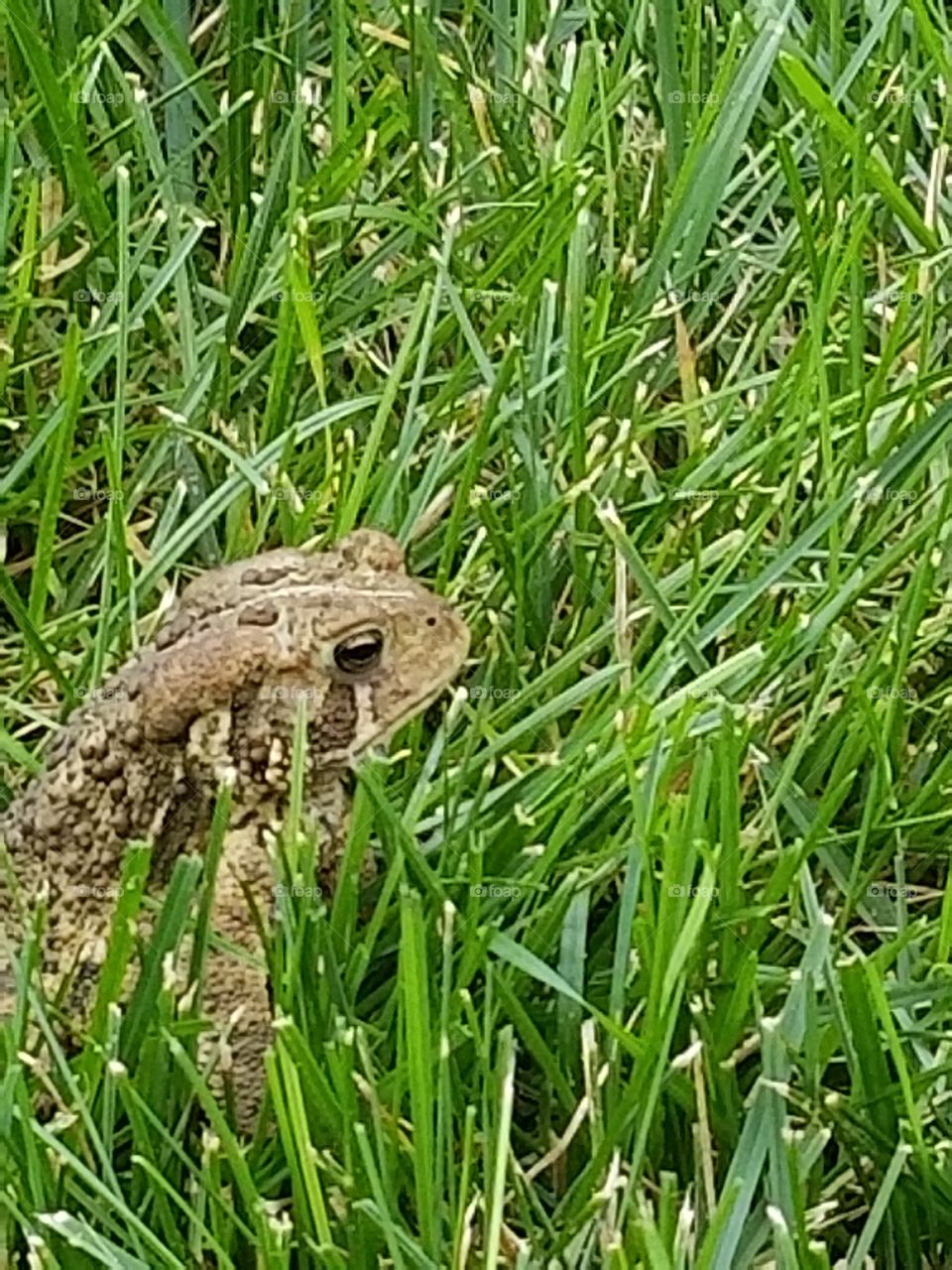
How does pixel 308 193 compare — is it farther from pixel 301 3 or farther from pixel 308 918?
pixel 308 918

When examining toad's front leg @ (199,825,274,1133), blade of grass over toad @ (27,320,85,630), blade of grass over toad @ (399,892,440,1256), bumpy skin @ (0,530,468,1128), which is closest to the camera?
blade of grass over toad @ (399,892,440,1256)

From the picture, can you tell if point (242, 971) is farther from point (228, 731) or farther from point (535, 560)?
point (535, 560)

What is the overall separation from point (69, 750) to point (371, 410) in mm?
815

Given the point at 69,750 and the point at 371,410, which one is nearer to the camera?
the point at 69,750

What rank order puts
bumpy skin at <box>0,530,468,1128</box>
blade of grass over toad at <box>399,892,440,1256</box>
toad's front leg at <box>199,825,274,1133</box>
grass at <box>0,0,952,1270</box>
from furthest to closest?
bumpy skin at <box>0,530,468,1128</box> → toad's front leg at <box>199,825,274,1133</box> → grass at <box>0,0,952,1270</box> → blade of grass over toad at <box>399,892,440,1256</box>

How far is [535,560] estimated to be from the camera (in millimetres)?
3016

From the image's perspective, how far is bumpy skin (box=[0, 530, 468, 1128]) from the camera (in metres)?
2.68

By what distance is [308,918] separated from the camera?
240cm

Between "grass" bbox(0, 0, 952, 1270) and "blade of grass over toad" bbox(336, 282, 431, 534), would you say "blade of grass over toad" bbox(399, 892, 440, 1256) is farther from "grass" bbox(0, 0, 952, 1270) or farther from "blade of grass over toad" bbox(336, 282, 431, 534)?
"blade of grass over toad" bbox(336, 282, 431, 534)

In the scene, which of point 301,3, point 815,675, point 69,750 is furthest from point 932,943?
point 301,3

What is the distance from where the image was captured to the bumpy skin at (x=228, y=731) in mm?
2680

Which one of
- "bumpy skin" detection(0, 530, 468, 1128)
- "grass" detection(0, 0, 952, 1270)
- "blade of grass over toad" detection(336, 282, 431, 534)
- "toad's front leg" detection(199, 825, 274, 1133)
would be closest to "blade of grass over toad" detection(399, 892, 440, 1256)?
"grass" detection(0, 0, 952, 1270)

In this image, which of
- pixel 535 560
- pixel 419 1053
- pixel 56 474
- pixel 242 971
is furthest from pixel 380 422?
pixel 419 1053

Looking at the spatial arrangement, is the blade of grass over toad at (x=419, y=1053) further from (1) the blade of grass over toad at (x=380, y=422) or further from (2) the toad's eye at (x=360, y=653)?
(1) the blade of grass over toad at (x=380, y=422)
